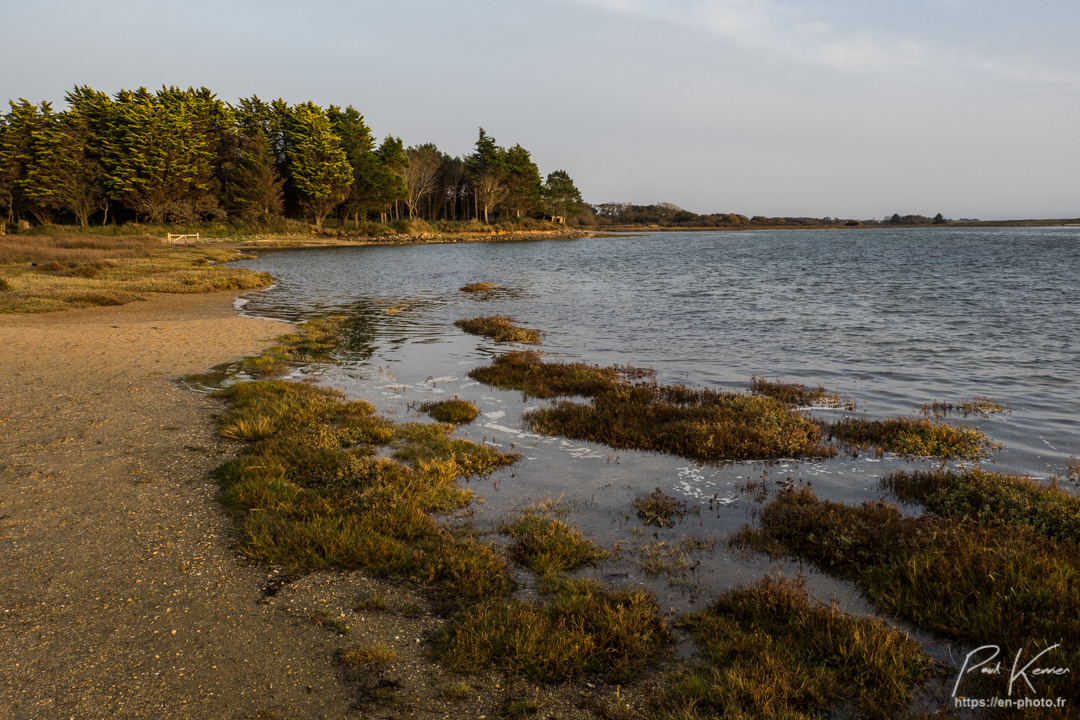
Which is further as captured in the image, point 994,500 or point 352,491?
point 352,491

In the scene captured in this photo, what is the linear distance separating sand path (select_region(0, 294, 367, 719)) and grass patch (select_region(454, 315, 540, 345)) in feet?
37.5

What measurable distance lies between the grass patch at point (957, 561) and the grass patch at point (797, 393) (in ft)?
16.5

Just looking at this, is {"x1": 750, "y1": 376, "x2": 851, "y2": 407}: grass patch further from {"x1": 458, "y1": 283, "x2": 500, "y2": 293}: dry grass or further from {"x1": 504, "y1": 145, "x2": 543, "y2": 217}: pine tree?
{"x1": 504, "y1": 145, "x2": 543, "y2": 217}: pine tree

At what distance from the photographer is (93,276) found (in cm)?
3281

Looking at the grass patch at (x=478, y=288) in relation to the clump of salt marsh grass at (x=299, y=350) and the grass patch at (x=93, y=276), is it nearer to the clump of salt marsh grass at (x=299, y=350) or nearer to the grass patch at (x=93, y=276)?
the grass patch at (x=93, y=276)

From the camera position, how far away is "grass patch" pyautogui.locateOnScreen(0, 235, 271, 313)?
25306mm

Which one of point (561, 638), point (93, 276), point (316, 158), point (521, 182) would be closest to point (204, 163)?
point (316, 158)

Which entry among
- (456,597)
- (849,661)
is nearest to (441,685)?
(456,597)

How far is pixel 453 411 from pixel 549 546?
19.8 ft

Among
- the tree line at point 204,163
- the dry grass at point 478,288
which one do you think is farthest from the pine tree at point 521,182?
the dry grass at point 478,288

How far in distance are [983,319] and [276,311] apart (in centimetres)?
3253

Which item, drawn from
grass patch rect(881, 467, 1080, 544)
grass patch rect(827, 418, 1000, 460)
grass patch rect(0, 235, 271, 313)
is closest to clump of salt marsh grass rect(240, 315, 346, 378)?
grass patch rect(0, 235, 271, 313)

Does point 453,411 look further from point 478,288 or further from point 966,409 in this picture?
point 478,288

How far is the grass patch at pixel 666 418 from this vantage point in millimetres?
9938
